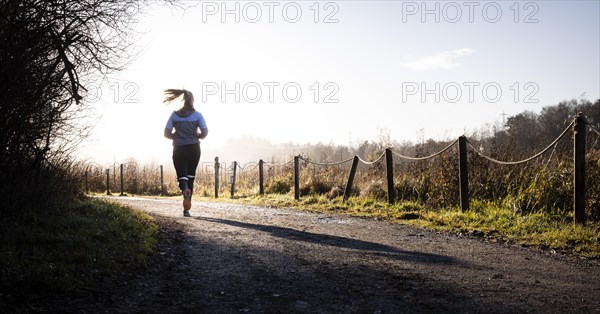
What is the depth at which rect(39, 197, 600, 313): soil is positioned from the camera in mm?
3463

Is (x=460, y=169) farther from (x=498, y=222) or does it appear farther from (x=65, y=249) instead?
(x=65, y=249)

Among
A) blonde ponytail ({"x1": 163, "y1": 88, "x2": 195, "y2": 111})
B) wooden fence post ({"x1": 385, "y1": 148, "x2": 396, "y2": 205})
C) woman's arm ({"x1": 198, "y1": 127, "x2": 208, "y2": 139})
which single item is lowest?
wooden fence post ({"x1": 385, "y1": 148, "x2": 396, "y2": 205})

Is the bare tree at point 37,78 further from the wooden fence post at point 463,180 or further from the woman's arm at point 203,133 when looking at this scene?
the wooden fence post at point 463,180

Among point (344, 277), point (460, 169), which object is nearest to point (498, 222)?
point (460, 169)

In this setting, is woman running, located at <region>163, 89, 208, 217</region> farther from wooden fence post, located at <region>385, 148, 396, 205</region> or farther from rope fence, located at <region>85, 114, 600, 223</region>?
wooden fence post, located at <region>385, 148, 396, 205</region>

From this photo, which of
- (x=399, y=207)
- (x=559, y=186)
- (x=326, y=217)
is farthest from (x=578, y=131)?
(x=326, y=217)

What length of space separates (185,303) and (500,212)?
241 inches

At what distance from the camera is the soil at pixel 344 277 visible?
11.4 feet

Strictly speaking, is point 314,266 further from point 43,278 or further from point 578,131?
point 578,131

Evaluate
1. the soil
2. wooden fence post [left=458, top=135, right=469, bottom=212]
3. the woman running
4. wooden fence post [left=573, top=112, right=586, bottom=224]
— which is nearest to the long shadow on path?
the soil

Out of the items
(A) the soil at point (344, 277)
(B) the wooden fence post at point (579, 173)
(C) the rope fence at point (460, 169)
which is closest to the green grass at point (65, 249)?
(A) the soil at point (344, 277)

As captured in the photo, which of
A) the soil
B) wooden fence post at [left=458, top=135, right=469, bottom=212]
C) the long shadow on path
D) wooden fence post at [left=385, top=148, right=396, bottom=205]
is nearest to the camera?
the soil

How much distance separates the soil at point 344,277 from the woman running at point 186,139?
2.53 metres

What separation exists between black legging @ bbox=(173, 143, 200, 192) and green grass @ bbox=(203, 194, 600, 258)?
3182 millimetres
